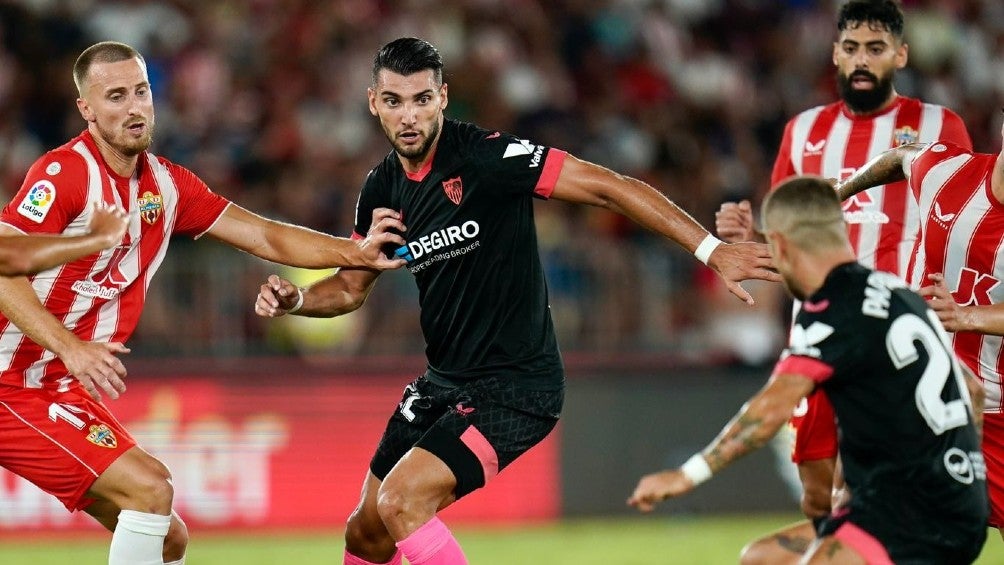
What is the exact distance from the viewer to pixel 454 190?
6848mm

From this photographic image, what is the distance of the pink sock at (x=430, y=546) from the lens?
636cm

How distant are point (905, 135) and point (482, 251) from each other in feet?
8.85

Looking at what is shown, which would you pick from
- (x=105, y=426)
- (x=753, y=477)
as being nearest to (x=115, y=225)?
(x=105, y=426)

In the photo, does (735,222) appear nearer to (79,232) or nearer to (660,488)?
(660,488)

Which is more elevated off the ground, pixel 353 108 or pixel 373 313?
pixel 353 108

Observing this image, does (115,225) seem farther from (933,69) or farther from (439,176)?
(933,69)

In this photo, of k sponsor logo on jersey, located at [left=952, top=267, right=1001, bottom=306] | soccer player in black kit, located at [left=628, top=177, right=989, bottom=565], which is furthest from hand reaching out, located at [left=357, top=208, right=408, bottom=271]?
k sponsor logo on jersey, located at [left=952, top=267, right=1001, bottom=306]

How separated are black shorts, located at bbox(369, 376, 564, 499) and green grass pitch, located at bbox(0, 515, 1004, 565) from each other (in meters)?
3.85

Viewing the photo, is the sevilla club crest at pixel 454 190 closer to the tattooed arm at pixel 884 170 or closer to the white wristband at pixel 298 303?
the white wristband at pixel 298 303

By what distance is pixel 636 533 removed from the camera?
40.0 ft

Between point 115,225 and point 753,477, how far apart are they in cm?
825

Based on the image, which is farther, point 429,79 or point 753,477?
point 753,477

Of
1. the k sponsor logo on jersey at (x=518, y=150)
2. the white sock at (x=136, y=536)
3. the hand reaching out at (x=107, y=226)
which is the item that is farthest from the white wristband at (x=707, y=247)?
the white sock at (x=136, y=536)

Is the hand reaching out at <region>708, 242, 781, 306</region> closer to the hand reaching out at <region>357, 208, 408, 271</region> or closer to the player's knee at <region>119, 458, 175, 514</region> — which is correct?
the hand reaching out at <region>357, 208, 408, 271</region>
